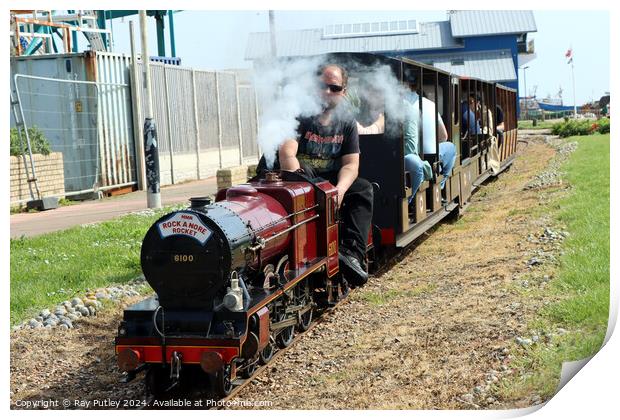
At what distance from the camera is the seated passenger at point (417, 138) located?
385 inches

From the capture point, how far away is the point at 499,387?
5.42 m

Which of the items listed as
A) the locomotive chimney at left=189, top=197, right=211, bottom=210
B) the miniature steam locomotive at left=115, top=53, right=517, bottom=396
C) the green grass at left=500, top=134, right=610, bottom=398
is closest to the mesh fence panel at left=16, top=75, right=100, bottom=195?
the green grass at left=500, top=134, right=610, bottom=398

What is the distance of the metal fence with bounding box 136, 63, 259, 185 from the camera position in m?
19.8

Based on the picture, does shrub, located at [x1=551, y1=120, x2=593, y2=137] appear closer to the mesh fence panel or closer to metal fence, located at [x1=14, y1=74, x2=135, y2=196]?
metal fence, located at [x1=14, y1=74, x2=135, y2=196]

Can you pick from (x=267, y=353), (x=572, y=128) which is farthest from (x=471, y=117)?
(x=267, y=353)

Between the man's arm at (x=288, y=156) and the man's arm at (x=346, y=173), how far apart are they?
0.47m

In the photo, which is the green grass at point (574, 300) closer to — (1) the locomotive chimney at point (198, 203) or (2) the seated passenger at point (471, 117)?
(1) the locomotive chimney at point (198, 203)

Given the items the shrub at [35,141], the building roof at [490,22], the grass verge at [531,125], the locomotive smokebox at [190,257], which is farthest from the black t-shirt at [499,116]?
the locomotive smokebox at [190,257]

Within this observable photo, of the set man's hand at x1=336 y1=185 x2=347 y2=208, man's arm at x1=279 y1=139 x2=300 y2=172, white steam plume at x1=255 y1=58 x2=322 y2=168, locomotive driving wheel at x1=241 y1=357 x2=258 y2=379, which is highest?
white steam plume at x1=255 y1=58 x2=322 y2=168

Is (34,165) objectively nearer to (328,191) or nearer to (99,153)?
(99,153)

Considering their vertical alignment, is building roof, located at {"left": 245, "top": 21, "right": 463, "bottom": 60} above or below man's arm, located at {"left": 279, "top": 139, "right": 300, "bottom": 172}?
above

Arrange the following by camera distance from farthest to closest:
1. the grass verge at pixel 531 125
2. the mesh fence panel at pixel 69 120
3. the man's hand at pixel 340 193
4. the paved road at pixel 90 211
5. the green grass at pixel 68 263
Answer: the grass verge at pixel 531 125 → the mesh fence panel at pixel 69 120 → the paved road at pixel 90 211 → the green grass at pixel 68 263 → the man's hand at pixel 340 193

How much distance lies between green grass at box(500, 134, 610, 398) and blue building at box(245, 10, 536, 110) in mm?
2113

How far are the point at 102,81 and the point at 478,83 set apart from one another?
26.4 feet
